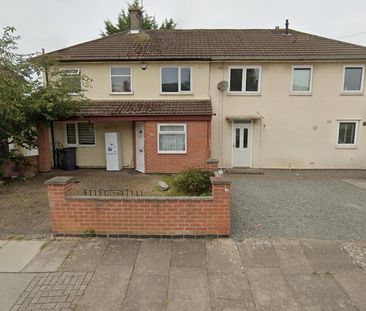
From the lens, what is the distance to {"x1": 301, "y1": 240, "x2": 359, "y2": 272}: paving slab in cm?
392

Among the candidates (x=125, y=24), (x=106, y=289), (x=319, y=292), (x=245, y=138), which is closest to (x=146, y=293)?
(x=106, y=289)

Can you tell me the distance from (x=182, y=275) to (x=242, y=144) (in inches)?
358

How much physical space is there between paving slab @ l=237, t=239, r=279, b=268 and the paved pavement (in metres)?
0.02

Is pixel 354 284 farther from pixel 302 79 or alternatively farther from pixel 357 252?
pixel 302 79

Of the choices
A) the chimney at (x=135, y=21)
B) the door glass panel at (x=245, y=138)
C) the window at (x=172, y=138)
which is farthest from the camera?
the chimney at (x=135, y=21)

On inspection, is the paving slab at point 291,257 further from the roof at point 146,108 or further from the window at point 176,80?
the window at point 176,80

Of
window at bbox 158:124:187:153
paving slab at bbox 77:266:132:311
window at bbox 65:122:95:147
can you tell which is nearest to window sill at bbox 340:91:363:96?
window at bbox 158:124:187:153

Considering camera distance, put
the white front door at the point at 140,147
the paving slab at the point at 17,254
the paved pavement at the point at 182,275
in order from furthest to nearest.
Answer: the white front door at the point at 140,147
the paving slab at the point at 17,254
the paved pavement at the point at 182,275

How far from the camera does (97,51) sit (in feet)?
39.4

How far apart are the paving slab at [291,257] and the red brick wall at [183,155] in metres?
6.17

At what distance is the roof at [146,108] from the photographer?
413 inches

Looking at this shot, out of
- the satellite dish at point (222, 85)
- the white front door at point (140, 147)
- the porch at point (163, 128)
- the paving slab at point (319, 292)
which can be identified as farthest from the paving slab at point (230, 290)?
the satellite dish at point (222, 85)

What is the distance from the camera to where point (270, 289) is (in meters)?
3.43

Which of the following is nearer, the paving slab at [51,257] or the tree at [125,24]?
the paving slab at [51,257]
